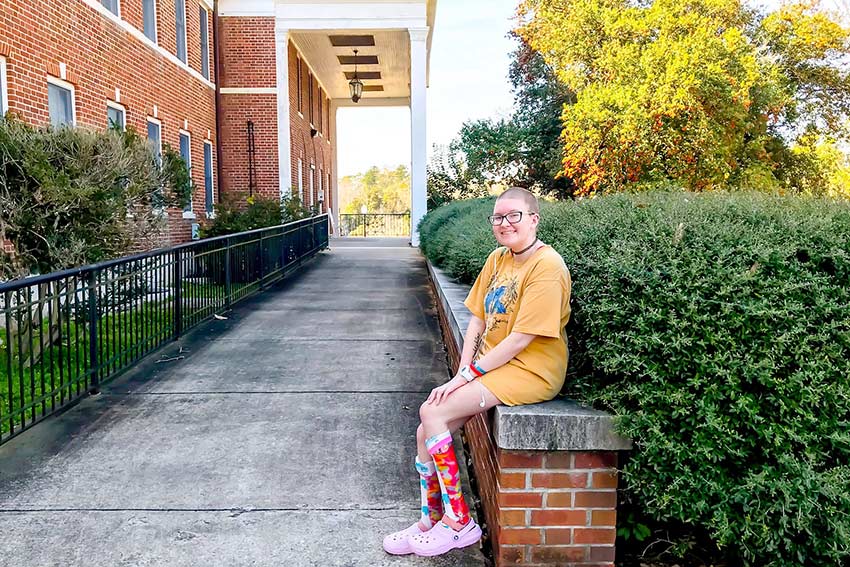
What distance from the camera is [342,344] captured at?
276 inches

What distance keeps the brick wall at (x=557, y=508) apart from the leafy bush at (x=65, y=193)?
16.1 feet

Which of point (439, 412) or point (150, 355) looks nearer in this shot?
point (439, 412)

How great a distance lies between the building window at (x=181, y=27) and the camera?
48.8ft

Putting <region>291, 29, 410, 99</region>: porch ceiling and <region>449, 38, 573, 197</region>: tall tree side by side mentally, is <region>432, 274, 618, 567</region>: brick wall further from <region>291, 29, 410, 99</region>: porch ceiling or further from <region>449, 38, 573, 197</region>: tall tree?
<region>449, 38, 573, 197</region>: tall tree

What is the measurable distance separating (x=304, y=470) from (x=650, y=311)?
6.87 ft

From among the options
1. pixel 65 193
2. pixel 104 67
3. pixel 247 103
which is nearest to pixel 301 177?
pixel 247 103

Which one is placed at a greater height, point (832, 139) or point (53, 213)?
point (832, 139)

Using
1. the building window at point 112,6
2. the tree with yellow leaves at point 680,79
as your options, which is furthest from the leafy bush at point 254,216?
the tree with yellow leaves at point 680,79

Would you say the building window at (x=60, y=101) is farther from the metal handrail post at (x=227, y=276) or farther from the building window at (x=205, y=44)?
the building window at (x=205, y=44)

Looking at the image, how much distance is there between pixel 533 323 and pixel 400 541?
1085 millimetres

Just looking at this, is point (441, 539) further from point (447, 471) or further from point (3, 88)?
point (3, 88)

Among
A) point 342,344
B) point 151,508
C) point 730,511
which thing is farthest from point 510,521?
point 342,344

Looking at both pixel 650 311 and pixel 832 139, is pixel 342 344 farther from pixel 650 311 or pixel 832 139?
pixel 832 139

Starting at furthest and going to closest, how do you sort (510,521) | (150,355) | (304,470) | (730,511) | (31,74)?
(31,74)
(150,355)
(304,470)
(510,521)
(730,511)
